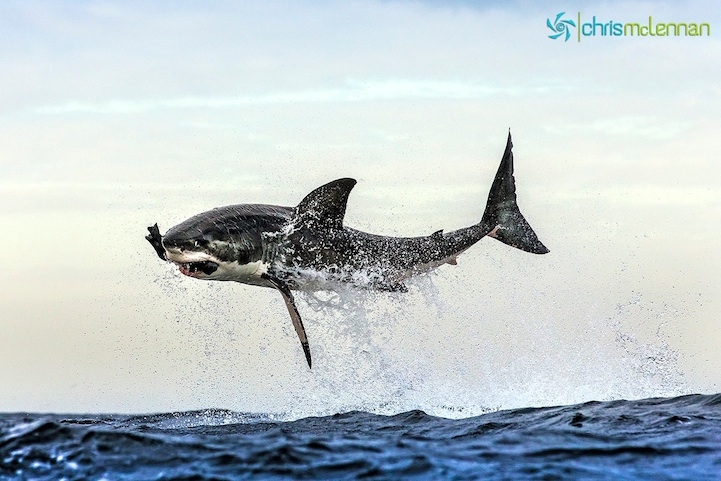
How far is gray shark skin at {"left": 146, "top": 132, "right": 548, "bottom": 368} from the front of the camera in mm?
15219

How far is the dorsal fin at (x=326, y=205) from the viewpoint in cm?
1606

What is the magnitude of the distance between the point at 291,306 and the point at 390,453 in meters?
6.85

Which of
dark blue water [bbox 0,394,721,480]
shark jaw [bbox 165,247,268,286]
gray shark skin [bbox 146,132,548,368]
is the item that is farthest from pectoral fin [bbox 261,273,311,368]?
dark blue water [bbox 0,394,721,480]

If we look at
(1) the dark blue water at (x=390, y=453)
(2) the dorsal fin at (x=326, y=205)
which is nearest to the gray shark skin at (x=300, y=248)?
(2) the dorsal fin at (x=326, y=205)

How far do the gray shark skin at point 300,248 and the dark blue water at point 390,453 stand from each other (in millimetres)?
4515

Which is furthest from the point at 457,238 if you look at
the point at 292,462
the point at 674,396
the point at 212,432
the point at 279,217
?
the point at 292,462

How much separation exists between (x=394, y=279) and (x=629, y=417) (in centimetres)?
571

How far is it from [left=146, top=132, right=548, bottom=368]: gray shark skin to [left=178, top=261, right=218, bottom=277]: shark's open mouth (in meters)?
0.01

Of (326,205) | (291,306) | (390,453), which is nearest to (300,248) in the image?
(326,205)

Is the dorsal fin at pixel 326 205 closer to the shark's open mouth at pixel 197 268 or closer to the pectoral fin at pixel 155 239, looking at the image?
the shark's open mouth at pixel 197 268

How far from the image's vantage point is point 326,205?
16406 mm

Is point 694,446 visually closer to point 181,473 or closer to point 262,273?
point 181,473

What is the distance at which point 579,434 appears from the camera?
11281 millimetres

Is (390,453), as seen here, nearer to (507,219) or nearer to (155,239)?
(155,239)
